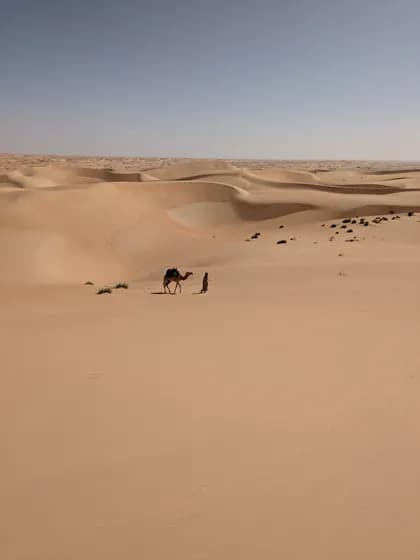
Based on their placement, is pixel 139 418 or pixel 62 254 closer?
pixel 139 418

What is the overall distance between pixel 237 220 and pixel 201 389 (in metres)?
34.4

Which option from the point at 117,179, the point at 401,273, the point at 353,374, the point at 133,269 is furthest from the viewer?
the point at 117,179

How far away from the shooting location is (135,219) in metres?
35.1

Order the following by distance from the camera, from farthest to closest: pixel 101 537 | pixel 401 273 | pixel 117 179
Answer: pixel 117 179 < pixel 401 273 < pixel 101 537

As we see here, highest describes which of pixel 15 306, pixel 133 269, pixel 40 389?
pixel 40 389

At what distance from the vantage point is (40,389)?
490 centimetres

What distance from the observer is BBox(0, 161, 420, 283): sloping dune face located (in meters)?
Result: 21.7

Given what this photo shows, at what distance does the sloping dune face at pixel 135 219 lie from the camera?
2167 centimetres

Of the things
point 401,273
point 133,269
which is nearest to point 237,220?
point 133,269

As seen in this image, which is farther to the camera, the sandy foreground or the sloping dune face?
the sloping dune face

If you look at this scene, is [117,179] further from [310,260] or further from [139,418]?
[139,418]

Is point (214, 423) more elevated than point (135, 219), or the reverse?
point (214, 423)

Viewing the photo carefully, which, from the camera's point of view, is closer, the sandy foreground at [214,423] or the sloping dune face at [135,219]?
the sandy foreground at [214,423]

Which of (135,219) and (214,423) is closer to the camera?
(214,423)
